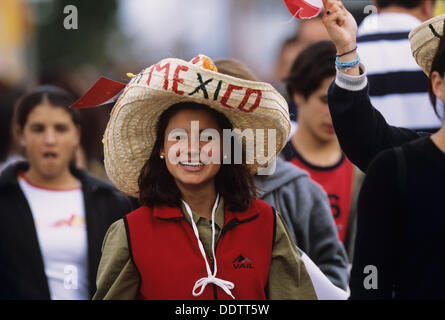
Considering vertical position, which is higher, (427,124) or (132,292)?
(427,124)

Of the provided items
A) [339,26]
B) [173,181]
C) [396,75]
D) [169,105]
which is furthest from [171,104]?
[396,75]

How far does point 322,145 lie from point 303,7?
158 centimetres

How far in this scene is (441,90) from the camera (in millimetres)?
2609

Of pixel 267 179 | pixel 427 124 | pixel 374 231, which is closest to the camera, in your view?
pixel 374 231

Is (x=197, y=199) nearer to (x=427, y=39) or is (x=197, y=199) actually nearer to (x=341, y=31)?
(x=341, y=31)

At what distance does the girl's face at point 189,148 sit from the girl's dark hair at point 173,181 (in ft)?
0.12

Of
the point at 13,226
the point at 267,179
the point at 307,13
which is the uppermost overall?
the point at 307,13

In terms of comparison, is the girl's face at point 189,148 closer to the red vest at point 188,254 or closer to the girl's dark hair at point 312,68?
the red vest at point 188,254

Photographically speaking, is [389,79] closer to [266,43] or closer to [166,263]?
[166,263]

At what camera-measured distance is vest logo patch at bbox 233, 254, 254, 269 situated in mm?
2927

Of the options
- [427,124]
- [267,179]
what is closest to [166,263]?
[267,179]

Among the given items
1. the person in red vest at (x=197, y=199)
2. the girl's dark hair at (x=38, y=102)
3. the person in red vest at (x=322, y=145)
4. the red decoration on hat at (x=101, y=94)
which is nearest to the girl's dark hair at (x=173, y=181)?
the person in red vest at (x=197, y=199)

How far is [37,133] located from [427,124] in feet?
7.12

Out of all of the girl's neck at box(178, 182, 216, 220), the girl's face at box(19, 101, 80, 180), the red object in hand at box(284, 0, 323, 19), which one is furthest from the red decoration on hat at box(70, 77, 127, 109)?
the girl's face at box(19, 101, 80, 180)
